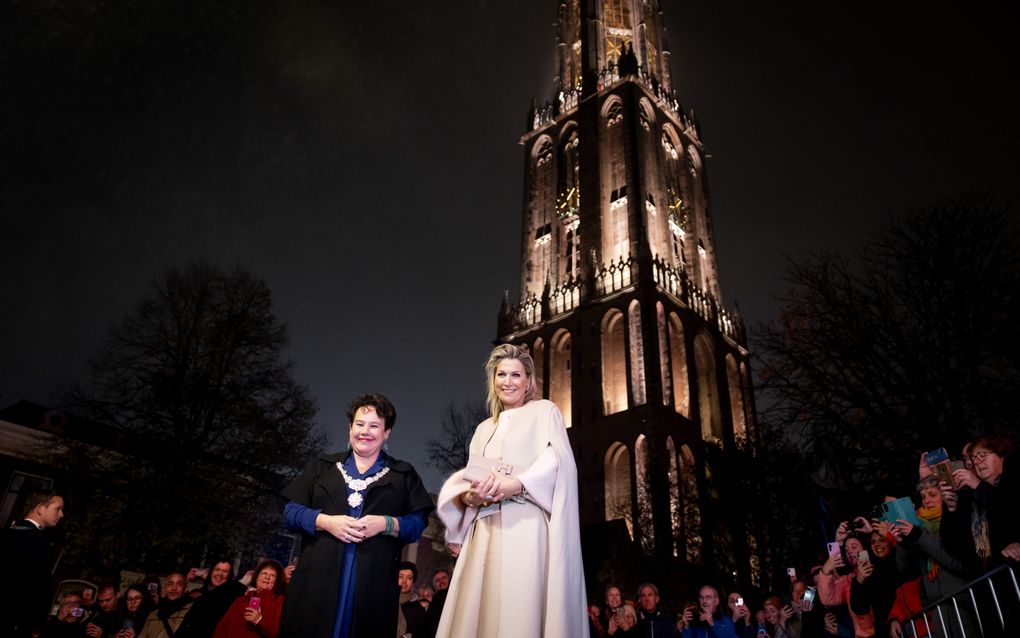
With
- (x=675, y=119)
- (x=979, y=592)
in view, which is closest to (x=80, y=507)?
(x=979, y=592)

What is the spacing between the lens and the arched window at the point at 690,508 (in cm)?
3297

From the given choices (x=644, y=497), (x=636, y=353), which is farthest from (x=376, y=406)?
(x=636, y=353)

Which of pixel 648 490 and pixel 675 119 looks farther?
pixel 675 119

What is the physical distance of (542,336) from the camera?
4509 cm

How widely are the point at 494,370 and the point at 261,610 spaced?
126 inches

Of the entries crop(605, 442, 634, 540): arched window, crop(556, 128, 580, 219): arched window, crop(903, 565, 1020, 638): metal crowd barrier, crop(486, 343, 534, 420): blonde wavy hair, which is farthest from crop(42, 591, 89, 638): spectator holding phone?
crop(556, 128, 580, 219): arched window

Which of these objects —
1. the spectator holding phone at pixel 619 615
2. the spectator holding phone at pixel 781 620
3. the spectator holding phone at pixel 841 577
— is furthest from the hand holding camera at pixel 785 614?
the spectator holding phone at pixel 841 577

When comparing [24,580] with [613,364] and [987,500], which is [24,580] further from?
[613,364]

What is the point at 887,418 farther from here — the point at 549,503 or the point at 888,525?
the point at 549,503

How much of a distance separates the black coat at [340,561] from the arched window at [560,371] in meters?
38.0

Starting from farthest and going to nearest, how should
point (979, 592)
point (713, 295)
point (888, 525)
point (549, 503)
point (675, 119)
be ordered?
1. point (675, 119)
2. point (713, 295)
3. point (888, 525)
4. point (979, 592)
5. point (549, 503)

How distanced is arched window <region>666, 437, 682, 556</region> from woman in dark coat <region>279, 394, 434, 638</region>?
31.3m

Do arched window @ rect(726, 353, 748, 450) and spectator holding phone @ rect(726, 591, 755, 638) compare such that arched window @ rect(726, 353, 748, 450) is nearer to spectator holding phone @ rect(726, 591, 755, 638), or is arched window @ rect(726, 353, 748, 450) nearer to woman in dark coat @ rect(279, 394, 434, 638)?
spectator holding phone @ rect(726, 591, 755, 638)

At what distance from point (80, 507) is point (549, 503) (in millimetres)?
16042
